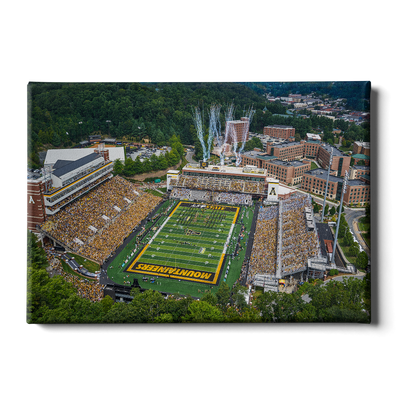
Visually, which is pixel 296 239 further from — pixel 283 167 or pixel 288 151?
pixel 288 151

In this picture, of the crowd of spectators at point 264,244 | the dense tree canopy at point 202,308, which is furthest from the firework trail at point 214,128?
the dense tree canopy at point 202,308

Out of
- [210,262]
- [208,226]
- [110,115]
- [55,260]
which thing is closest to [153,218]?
[208,226]

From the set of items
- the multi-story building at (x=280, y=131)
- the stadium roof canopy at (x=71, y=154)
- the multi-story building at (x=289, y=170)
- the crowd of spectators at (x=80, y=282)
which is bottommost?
the crowd of spectators at (x=80, y=282)

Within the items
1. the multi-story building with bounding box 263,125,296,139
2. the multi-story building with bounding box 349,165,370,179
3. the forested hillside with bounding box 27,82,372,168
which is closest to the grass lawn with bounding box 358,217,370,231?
the multi-story building with bounding box 349,165,370,179

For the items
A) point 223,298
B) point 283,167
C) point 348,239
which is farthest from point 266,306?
point 283,167

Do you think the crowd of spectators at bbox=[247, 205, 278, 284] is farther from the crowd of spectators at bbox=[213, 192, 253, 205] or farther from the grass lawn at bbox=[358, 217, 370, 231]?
the grass lawn at bbox=[358, 217, 370, 231]

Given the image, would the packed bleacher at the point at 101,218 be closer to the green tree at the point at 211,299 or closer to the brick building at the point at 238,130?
the green tree at the point at 211,299
